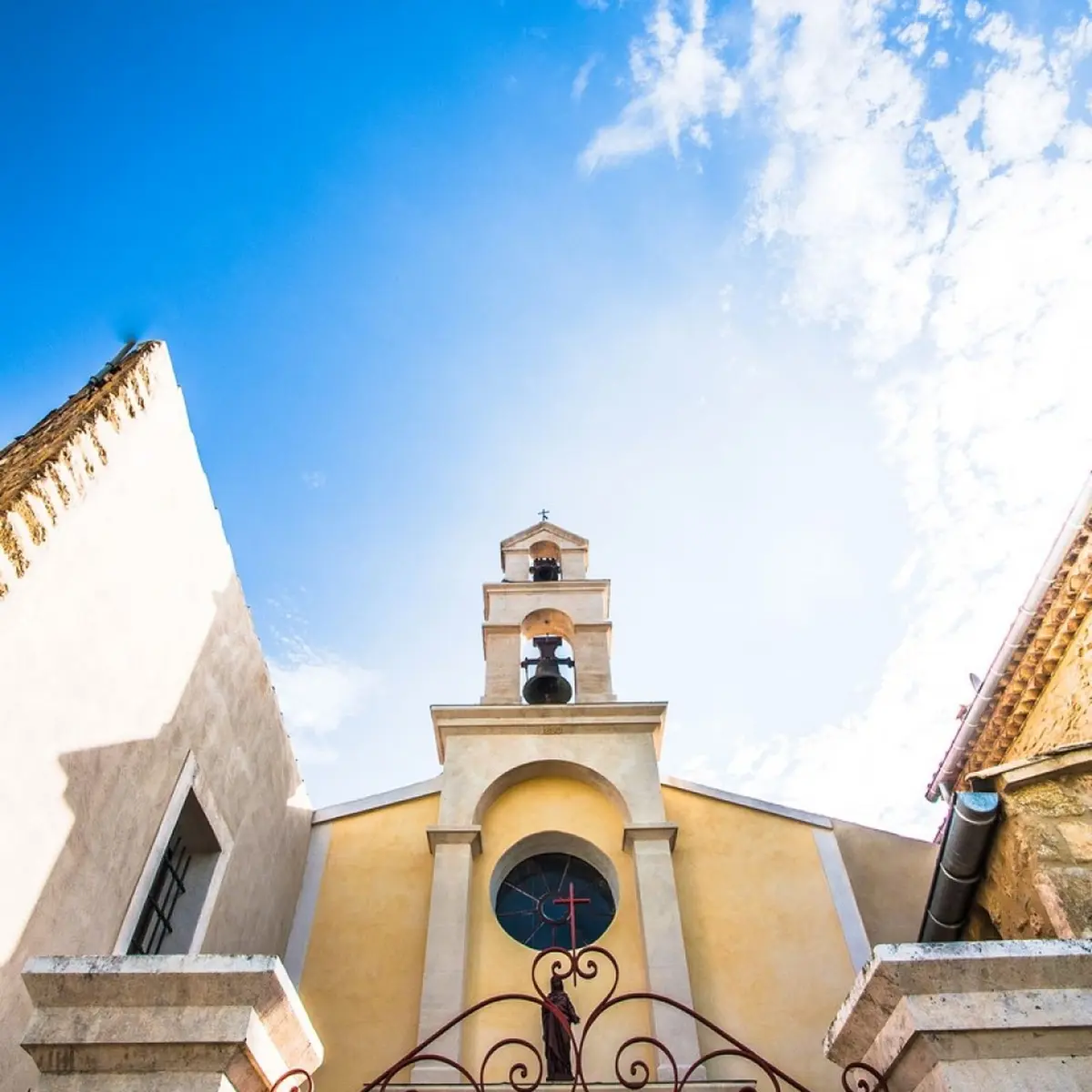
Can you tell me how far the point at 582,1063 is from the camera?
23.7ft

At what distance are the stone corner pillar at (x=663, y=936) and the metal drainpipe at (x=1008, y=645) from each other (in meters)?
3.25

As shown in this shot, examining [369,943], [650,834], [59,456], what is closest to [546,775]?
[650,834]

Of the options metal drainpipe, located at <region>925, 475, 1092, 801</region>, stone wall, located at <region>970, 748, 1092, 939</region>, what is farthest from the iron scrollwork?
metal drainpipe, located at <region>925, 475, 1092, 801</region>

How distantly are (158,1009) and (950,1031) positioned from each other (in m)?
2.34

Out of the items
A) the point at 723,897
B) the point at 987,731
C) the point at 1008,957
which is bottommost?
the point at 1008,957

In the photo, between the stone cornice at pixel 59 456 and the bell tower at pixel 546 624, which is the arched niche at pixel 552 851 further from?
the stone cornice at pixel 59 456

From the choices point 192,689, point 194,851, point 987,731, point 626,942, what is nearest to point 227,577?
point 192,689

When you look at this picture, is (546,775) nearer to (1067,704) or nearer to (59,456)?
(1067,704)

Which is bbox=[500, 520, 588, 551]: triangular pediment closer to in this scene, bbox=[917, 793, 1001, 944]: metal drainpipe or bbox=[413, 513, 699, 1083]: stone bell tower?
bbox=[413, 513, 699, 1083]: stone bell tower

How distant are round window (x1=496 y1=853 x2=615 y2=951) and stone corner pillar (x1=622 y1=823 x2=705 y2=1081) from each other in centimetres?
51

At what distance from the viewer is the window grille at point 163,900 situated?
5957 mm

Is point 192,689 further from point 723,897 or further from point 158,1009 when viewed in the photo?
point 723,897

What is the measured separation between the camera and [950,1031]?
2.46 metres

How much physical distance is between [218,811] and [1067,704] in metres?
7.23
